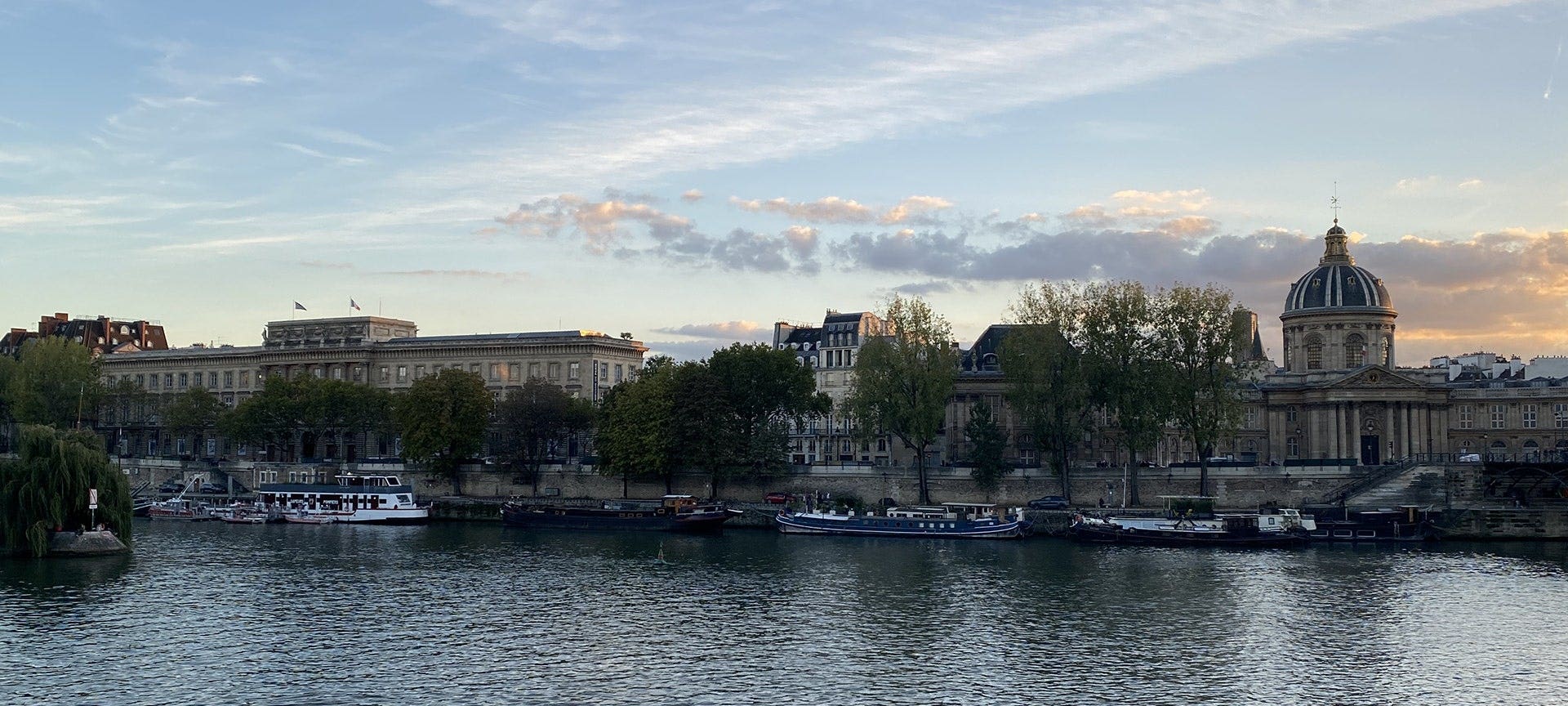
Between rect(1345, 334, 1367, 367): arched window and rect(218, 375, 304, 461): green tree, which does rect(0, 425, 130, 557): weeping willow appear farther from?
rect(1345, 334, 1367, 367): arched window

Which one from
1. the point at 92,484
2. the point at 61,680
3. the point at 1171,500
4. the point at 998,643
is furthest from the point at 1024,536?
the point at 61,680

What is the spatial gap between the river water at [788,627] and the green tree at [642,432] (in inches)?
1054

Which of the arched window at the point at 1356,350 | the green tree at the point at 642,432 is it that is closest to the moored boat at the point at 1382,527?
the arched window at the point at 1356,350

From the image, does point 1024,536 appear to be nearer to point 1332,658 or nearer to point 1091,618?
point 1091,618

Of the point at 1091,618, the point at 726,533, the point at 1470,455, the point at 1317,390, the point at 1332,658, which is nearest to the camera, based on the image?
the point at 1332,658

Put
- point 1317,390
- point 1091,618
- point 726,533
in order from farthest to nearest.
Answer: point 1317,390 → point 726,533 → point 1091,618

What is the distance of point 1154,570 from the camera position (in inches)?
2948

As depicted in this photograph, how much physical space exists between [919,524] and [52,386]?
95.6 m

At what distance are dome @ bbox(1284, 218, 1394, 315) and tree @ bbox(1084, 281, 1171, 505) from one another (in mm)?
33312

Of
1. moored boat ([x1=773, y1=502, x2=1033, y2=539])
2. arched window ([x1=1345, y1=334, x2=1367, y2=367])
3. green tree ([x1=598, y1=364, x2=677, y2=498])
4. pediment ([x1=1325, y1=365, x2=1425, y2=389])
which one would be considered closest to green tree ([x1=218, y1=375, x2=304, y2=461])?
green tree ([x1=598, y1=364, x2=677, y2=498])

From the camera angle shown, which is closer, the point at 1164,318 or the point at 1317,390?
the point at 1164,318

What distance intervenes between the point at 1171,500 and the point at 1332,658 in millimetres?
54772

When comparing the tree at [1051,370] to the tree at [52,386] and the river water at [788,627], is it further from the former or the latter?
the tree at [52,386]

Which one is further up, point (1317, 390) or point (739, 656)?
point (1317, 390)
